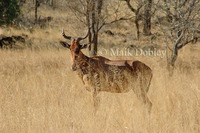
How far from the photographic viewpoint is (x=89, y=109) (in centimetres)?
537

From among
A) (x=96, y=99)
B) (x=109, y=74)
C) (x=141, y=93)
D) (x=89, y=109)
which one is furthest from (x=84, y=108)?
(x=141, y=93)

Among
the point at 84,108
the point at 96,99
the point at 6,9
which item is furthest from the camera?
the point at 6,9

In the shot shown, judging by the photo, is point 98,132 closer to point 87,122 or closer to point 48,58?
point 87,122

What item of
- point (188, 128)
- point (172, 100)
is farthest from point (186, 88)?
point (188, 128)

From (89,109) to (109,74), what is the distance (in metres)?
1.06

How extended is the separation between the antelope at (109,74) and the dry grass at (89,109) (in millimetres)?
191

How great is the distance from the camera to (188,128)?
14.5 feet

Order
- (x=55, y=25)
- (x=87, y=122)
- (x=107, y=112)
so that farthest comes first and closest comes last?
(x=55, y=25), (x=107, y=112), (x=87, y=122)

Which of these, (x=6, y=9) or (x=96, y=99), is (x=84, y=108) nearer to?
(x=96, y=99)

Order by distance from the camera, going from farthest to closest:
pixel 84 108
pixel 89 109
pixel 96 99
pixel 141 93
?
pixel 141 93 < pixel 96 99 < pixel 84 108 < pixel 89 109

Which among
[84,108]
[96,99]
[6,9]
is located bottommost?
[84,108]

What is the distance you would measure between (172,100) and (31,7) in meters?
26.9

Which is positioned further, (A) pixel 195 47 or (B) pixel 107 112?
(A) pixel 195 47

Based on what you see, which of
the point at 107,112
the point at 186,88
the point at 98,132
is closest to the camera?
the point at 98,132
